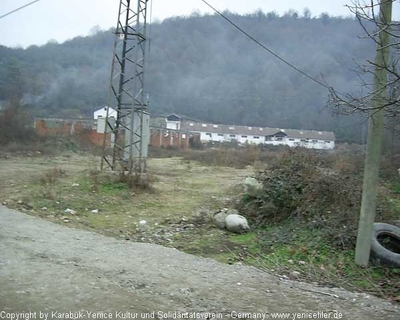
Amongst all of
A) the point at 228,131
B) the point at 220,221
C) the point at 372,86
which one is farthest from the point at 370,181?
the point at 228,131

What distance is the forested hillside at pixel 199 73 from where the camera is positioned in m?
56.1

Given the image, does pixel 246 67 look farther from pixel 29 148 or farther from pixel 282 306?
pixel 282 306

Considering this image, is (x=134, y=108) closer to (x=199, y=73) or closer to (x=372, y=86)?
(x=372, y=86)

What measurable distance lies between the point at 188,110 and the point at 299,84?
36.4 m

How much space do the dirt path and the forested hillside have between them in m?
48.1

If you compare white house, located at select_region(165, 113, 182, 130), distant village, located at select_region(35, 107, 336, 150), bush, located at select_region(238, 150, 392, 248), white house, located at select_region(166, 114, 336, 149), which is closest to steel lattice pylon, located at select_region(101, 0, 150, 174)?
bush, located at select_region(238, 150, 392, 248)

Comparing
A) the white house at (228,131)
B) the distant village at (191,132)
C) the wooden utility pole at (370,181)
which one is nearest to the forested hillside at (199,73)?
the distant village at (191,132)

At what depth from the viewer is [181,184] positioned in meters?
17.7

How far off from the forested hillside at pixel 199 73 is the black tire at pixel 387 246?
149ft

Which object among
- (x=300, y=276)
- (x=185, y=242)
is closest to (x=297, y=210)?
(x=185, y=242)

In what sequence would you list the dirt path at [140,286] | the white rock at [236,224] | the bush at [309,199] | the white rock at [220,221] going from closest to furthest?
the dirt path at [140,286] < the bush at [309,199] < the white rock at [236,224] < the white rock at [220,221]

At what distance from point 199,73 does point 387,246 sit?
9054 cm

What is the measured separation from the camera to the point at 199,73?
95.8m

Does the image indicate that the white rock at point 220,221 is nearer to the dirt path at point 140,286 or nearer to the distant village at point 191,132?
the dirt path at point 140,286
